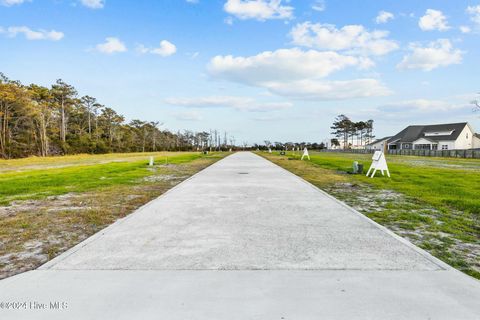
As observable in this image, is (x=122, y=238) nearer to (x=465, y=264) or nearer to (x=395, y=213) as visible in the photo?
(x=465, y=264)

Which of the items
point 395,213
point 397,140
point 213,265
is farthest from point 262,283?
point 397,140

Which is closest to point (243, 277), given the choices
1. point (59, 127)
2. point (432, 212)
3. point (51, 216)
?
point (51, 216)

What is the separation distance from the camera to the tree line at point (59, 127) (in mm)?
43000

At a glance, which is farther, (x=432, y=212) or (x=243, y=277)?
(x=432, y=212)

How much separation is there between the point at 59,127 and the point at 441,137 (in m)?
73.0

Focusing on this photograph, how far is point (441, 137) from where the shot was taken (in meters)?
60.9

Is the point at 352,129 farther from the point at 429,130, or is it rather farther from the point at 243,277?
the point at 243,277

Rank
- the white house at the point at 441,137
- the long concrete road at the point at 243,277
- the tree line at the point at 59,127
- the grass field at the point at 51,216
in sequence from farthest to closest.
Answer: the white house at the point at 441,137 < the tree line at the point at 59,127 < the grass field at the point at 51,216 < the long concrete road at the point at 243,277

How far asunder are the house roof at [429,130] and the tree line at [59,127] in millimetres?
58673

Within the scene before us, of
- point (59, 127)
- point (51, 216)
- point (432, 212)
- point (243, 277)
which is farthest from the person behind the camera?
point (59, 127)

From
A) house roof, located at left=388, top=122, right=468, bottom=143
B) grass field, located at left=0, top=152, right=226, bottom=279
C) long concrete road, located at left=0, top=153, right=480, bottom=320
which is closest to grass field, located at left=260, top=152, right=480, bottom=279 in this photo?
long concrete road, located at left=0, top=153, right=480, bottom=320

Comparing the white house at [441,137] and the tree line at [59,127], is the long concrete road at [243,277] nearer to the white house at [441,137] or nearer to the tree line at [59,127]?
the tree line at [59,127]

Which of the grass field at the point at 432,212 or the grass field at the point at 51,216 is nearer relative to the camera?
the grass field at the point at 51,216

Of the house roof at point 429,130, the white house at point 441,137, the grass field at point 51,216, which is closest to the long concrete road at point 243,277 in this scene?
the grass field at point 51,216
